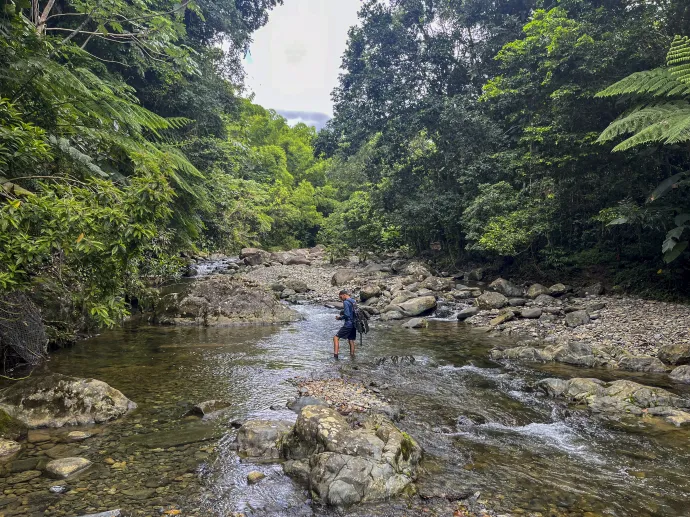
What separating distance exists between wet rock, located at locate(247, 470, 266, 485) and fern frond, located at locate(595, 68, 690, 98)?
37.2ft

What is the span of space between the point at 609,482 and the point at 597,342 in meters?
6.76

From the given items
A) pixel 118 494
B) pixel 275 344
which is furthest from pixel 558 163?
pixel 118 494

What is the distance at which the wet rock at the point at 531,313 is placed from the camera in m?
13.7

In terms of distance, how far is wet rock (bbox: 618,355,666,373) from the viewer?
880 cm

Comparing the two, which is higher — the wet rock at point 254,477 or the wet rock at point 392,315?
→ the wet rock at point 392,315

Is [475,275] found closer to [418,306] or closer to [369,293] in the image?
[369,293]

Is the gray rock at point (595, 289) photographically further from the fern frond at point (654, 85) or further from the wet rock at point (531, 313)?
the fern frond at point (654, 85)

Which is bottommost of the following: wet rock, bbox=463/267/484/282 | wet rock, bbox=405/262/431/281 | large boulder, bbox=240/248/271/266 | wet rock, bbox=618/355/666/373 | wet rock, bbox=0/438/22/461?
wet rock, bbox=0/438/22/461

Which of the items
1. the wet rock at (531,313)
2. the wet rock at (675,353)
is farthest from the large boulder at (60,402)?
the wet rock at (531,313)

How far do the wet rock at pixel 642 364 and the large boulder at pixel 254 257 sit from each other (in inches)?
939

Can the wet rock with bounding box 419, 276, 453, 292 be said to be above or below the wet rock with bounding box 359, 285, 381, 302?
above

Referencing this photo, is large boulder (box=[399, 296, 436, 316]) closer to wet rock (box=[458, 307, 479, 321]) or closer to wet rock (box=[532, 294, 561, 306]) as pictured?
wet rock (box=[458, 307, 479, 321])

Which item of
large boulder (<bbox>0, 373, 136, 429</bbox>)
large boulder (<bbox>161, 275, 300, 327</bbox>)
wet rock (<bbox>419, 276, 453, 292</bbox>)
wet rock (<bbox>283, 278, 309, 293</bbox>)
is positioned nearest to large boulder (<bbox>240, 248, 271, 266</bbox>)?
wet rock (<bbox>283, 278, 309, 293</bbox>)

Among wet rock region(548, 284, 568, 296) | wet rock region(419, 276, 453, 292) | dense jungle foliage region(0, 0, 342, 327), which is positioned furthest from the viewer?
wet rock region(419, 276, 453, 292)
